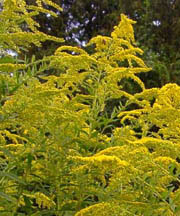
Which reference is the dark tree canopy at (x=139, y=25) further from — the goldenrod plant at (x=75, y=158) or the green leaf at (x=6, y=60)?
the green leaf at (x=6, y=60)

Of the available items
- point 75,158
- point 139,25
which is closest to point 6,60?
point 75,158

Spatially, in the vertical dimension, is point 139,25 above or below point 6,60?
above

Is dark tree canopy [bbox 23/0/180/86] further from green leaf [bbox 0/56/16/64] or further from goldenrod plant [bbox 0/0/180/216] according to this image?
green leaf [bbox 0/56/16/64]

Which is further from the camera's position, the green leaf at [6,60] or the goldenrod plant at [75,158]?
the green leaf at [6,60]

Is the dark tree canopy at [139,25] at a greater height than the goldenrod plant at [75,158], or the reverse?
the dark tree canopy at [139,25]

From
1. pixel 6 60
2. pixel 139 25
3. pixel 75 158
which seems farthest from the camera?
pixel 139 25

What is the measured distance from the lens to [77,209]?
102 inches

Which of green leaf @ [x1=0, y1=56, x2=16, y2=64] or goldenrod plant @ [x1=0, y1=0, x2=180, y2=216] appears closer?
goldenrod plant @ [x1=0, y1=0, x2=180, y2=216]

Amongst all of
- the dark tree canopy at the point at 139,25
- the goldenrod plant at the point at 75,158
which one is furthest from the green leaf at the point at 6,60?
the dark tree canopy at the point at 139,25

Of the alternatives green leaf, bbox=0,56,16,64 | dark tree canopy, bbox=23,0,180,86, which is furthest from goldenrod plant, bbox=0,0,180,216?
dark tree canopy, bbox=23,0,180,86

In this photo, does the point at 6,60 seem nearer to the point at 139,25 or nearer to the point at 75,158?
the point at 75,158

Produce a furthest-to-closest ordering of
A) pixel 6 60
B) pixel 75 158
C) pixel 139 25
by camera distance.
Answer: pixel 139 25, pixel 6 60, pixel 75 158

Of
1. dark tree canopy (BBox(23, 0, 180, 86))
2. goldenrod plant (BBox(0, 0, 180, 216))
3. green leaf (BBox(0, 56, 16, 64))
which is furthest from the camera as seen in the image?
dark tree canopy (BBox(23, 0, 180, 86))

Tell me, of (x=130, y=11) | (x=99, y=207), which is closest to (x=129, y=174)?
(x=99, y=207)
